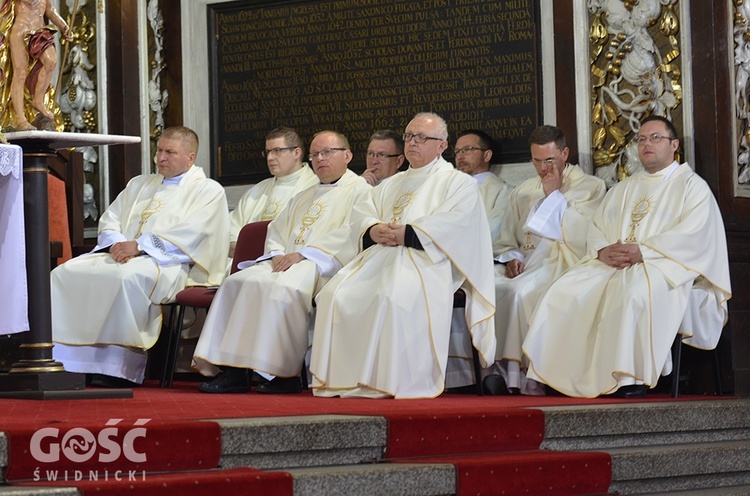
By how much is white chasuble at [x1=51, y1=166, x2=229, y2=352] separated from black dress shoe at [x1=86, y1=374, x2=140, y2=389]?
0.21 m

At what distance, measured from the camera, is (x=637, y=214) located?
723 cm

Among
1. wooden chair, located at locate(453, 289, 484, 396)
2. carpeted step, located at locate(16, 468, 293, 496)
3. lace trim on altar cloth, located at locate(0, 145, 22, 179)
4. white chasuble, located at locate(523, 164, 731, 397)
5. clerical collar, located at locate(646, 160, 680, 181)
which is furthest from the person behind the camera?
clerical collar, located at locate(646, 160, 680, 181)

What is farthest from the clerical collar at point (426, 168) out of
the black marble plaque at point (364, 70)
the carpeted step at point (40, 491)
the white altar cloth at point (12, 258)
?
the carpeted step at point (40, 491)

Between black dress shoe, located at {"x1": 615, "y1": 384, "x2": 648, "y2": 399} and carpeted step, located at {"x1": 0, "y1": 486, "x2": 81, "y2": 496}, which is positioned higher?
carpeted step, located at {"x1": 0, "y1": 486, "x2": 81, "y2": 496}

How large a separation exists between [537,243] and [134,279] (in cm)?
252

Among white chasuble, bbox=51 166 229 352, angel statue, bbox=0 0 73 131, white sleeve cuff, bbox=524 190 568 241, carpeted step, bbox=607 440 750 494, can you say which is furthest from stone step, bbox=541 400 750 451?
white chasuble, bbox=51 166 229 352

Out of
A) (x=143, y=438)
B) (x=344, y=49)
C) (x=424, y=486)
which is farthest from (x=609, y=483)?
(x=344, y=49)

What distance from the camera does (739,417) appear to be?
5984mm

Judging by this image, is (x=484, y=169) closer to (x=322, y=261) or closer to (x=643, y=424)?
(x=322, y=261)

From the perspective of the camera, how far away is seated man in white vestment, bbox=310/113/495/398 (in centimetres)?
664

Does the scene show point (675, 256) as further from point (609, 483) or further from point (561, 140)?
point (609, 483)

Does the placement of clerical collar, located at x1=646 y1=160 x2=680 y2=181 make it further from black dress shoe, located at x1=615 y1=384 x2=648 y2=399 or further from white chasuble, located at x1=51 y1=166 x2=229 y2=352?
white chasuble, located at x1=51 y1=166 x2=229 y2=352

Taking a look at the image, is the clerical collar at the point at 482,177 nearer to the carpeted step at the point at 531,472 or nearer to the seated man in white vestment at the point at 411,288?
the seated man in white vestment at the point at 411,288

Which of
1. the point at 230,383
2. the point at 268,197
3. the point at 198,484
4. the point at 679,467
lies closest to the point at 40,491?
the point at 198,484
